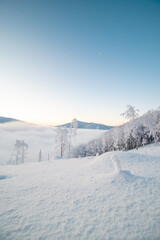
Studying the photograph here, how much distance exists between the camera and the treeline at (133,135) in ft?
107

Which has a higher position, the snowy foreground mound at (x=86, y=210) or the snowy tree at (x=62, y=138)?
the snowy tree at (x=62, y=138)

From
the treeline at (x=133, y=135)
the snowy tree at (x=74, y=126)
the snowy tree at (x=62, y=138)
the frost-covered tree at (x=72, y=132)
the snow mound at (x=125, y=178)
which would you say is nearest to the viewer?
the snow mound at (x=125, y=178)

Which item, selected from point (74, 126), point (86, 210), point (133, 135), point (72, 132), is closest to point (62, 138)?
point (72, 132)

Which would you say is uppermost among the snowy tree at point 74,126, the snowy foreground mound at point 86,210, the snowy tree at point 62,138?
the snowy tree at point 74,126

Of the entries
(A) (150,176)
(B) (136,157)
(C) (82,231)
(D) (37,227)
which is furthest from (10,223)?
(B) (136,157)

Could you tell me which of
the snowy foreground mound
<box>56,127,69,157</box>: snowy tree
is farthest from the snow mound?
<box>56,127,69,157</box>: snowy tree

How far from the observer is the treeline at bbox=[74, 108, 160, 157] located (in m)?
32.5

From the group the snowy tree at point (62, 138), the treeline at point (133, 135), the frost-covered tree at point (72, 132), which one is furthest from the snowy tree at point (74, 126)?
the treeline at point (133, 135)

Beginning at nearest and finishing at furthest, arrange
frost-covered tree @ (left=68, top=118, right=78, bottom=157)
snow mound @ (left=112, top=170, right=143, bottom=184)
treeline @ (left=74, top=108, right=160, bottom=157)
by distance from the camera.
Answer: snow mound @ (left=112, top=170, right=143, bottom=184)
treeline @ (left=74, top=108, right=160, bottom=157)
frost-covered tree @ (left=68, top=118, right=78, bottom=157)

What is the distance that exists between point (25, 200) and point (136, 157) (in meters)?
11.1

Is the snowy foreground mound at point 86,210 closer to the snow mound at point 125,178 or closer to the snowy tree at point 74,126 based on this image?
the snow mound at point 125,178

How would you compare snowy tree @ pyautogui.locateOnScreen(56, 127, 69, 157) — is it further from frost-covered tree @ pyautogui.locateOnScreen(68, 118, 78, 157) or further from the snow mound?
the snow mound

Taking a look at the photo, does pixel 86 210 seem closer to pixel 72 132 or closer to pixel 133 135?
pixel 72 132

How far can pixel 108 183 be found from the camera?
7.21m
